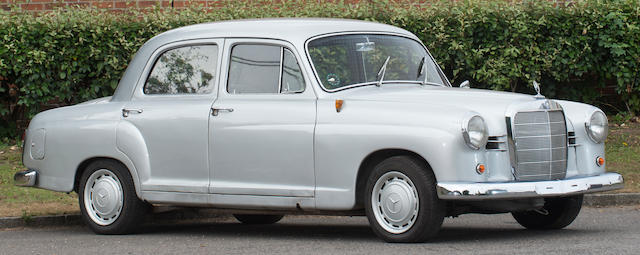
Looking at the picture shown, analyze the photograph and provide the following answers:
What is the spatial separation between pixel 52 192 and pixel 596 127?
6.64m

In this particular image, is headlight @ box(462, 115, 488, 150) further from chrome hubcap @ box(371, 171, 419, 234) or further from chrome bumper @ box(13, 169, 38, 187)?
chrome bumper @ box(13, 169, 38, 187)

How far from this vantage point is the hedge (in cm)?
1559

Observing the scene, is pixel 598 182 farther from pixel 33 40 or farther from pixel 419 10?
pixel 33 40

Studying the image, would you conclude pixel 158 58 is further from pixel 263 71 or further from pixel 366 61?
pixel 366 61

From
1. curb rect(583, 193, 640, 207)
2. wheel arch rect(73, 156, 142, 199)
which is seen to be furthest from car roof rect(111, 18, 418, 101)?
curb rect(583, 193, 640, 207)

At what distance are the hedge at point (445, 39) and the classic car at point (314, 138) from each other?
16.6ft

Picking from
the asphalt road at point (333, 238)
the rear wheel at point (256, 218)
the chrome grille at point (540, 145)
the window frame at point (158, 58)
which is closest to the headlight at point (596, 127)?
the chrome grille at point (540, 145)

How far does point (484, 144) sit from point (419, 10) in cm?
767

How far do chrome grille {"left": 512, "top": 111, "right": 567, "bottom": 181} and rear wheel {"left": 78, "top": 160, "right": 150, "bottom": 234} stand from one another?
11.5 feet

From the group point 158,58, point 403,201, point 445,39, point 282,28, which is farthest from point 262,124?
point 445,39

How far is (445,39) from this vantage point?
15.6 meters

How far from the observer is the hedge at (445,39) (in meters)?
15.6

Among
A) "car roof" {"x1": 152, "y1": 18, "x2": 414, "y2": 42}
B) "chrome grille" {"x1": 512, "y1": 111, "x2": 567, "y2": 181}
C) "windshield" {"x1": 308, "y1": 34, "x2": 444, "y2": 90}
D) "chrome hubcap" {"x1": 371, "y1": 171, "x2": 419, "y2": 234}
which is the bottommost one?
"chrome hubcap" {"x1": 371, "y1": 171, "x2": 419, "y2": 234}

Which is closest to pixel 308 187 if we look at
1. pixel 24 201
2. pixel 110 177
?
pixel 110 177
